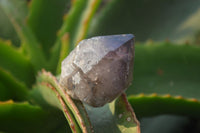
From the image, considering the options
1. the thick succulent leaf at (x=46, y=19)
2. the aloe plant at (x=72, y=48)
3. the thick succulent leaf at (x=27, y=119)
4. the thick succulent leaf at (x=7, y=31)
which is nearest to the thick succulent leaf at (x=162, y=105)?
the aloe plant at (x=72, y=48)

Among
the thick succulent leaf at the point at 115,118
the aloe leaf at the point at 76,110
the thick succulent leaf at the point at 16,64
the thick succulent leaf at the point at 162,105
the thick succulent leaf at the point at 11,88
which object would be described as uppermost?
the thick succulent leaf at the point at 16,64

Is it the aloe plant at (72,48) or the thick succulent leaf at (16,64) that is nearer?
the aloe plant at (72,48)

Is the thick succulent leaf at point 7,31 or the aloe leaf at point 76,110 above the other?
the thick succulent leaf at point 7,31

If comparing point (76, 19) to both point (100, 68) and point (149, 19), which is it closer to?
point (149, 19)

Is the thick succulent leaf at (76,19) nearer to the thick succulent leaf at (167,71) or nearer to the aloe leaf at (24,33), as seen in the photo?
the aloe leaf at (24,33)

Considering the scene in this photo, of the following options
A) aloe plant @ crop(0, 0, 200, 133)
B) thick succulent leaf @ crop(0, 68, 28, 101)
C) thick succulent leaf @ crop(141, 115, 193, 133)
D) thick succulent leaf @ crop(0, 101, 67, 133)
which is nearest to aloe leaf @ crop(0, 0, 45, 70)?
aloe plant @ crop(0, 0, 200, 133)

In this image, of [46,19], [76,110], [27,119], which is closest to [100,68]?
[76,110]

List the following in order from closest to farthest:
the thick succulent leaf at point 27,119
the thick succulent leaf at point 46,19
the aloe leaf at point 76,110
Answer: the aloe leaf at point 76,110 < the thick succulent leaf at point 27,119 < the thick succulent leaf at point 46,19
